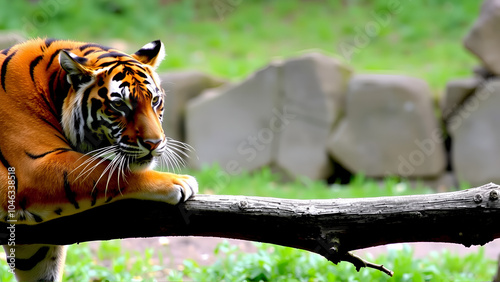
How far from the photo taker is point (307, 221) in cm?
280

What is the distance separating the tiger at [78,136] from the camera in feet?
8.91

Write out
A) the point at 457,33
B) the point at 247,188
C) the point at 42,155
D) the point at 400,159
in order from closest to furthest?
the point at 42,155, the point at 247,188, the point at 400,159, the point at 457,33

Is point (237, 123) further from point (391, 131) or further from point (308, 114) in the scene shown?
point (391, 131)

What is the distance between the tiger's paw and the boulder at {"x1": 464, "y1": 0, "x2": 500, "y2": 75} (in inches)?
A: 245

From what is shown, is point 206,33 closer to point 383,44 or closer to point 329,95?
point 383,44

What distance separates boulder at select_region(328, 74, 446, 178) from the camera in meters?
8.31

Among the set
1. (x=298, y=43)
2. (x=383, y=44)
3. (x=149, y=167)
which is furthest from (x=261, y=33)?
(x=149, y=167)

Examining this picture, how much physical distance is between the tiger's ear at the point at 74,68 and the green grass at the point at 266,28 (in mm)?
7269

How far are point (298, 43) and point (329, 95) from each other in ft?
10.8

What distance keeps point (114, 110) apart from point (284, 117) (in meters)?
6.08

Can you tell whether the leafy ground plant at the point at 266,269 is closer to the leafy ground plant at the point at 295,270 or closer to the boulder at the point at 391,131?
the leafy ground plant at the point at 295,270

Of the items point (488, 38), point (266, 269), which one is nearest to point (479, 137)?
point (488, 38)

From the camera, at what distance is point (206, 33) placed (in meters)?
12.1

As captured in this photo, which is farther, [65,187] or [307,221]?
[307,221]
